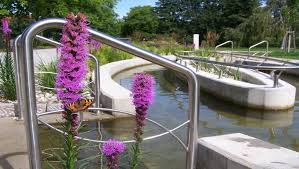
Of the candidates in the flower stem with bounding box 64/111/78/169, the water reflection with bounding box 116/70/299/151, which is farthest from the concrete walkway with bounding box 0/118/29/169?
the water reflection with bounding box 116/70/299/151

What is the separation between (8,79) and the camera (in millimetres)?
6965

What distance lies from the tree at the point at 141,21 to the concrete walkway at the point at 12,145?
60.5 metres

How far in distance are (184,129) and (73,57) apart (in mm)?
4444

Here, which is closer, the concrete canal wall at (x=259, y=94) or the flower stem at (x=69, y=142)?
the flower stem at (x=69, y=142)

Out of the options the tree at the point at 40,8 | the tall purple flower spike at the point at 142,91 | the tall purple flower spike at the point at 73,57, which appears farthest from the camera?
the tree at the point at 40,8

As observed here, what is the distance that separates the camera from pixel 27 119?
2.14 meters

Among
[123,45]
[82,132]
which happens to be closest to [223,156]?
[123,45]

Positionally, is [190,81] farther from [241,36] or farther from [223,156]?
[241,36]

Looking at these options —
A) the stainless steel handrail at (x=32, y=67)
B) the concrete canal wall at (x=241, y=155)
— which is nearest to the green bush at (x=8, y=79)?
the concrete canal wall at (x=241, y=155)

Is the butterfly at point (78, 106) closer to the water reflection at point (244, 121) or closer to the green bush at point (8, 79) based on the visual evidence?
the water reflection at point (244, 121)

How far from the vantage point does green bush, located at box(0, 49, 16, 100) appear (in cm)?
690

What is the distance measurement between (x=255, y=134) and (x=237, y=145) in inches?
108

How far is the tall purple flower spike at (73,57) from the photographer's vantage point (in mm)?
1597

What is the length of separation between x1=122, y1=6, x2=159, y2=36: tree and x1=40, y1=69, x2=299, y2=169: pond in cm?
5711
